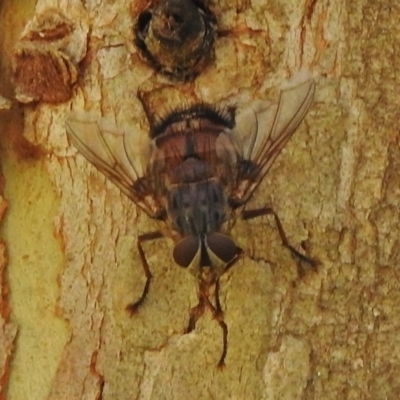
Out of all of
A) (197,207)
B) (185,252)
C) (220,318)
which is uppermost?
→ (197,207)

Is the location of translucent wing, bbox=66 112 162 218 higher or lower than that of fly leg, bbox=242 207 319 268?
higher

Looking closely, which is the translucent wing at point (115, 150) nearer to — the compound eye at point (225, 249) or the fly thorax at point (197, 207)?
the fly thorax at point (197, 207)

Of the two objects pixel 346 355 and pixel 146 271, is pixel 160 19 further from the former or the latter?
pixel 346 355

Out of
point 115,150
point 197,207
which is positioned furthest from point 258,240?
point 115,150

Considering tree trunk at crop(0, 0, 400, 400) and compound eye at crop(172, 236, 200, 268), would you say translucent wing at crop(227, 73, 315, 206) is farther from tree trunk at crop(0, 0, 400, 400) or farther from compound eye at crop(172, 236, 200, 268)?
compound eye at crop(172, 236, 200, 268)

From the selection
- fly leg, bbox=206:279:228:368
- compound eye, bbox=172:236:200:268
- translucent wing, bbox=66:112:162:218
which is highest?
translucent wing, bbox=66:112:162:218

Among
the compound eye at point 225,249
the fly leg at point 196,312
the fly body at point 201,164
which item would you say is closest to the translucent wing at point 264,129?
the fly body at point 201,164

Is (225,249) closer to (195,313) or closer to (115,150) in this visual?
(195,313)

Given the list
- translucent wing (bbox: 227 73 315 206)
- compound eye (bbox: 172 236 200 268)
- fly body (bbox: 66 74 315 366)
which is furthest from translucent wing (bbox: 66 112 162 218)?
translucent wing (bbox: 227 73 315 206)
